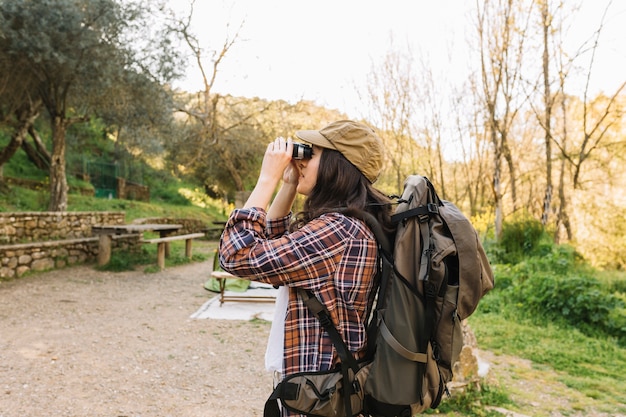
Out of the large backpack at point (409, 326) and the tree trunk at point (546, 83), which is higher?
the tree trunk at point (546, 83)

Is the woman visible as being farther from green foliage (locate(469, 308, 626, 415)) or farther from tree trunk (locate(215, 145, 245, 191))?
tree trunk (locate(215, 145, 245, 191))

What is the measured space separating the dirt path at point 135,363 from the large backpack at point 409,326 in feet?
8.25

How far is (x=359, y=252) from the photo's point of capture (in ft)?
4.19

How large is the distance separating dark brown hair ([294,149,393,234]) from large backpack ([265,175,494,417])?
117 millimetres

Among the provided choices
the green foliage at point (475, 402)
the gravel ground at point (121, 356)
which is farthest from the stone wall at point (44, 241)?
the green foliage at point (475, 402)

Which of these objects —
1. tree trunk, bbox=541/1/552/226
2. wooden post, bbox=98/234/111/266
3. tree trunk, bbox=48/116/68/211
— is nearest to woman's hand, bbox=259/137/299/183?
wooden post, bbox=98/234/111/266

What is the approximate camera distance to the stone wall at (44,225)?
9.15 meters

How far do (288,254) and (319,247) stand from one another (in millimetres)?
86

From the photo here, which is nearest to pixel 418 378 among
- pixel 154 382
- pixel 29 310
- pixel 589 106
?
pixel 154 382

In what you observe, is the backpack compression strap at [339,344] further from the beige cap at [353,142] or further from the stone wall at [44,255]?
the stone wall at [44,255]

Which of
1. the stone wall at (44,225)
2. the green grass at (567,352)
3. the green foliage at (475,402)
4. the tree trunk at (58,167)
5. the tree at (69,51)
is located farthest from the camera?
the tree trunk at (58,167)

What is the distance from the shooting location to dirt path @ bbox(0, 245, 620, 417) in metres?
3.50

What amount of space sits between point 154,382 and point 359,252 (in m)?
3.37

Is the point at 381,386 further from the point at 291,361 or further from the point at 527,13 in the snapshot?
the point at 527,13
